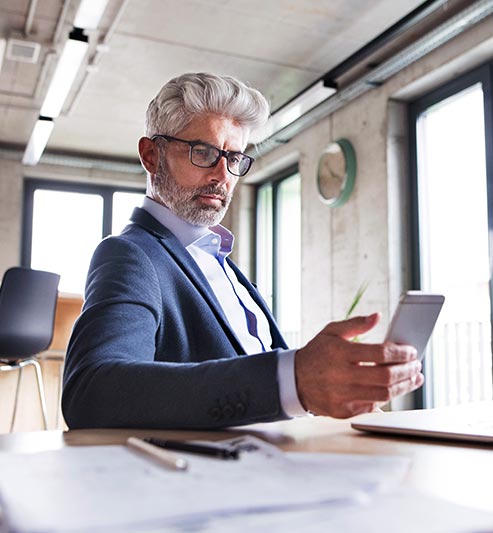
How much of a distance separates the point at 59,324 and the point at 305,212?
2839mm

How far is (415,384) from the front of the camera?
2.59 feet

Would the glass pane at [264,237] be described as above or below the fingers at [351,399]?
above

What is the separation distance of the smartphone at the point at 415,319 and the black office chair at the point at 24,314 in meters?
2.67

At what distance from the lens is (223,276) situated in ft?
5.00

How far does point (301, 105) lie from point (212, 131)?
4.00 meters

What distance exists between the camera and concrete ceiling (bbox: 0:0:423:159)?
442 cm

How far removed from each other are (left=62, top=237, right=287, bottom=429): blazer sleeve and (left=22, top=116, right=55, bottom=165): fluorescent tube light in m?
5.09

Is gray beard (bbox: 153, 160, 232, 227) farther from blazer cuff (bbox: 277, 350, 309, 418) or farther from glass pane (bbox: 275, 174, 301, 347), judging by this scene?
glass pane (bbox: 275, 174, 301, 347)

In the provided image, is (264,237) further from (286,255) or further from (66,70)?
(66,70)

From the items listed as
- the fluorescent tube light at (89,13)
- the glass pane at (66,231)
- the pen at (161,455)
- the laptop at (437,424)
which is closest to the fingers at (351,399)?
the laptop at (437,424)

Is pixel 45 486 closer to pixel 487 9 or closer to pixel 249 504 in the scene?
pixel 249 504

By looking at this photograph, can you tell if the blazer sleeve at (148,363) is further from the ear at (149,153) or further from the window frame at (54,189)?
the window frame at (54,189)

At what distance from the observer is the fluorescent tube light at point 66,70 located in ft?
13.8

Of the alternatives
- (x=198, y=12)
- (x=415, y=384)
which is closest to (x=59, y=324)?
(x=198, y=12)
